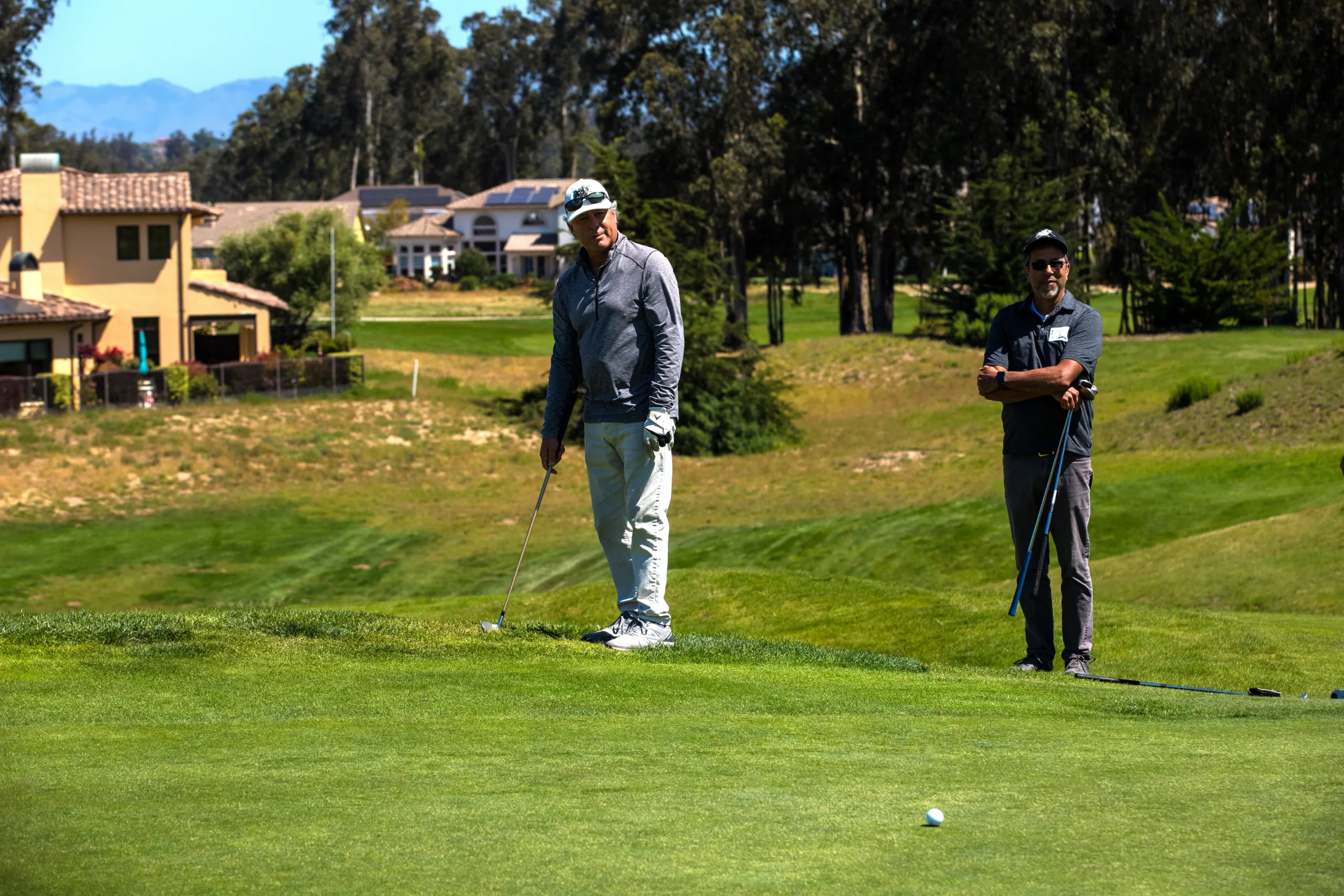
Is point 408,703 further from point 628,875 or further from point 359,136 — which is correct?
point 359,136

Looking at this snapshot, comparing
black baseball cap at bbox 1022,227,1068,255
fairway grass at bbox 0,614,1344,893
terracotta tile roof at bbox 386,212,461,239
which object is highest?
terracotta tile roof at bbox 386,212,461,239

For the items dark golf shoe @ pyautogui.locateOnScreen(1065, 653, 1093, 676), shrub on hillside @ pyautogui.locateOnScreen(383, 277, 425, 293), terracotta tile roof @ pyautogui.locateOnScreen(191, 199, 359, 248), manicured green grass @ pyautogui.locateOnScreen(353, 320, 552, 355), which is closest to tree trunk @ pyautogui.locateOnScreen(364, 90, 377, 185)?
terracotta tile roof @ pyautogui.locateOnScreen(191, 199, 359, 248)

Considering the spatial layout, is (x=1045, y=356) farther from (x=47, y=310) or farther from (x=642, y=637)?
(x=47, y=310)

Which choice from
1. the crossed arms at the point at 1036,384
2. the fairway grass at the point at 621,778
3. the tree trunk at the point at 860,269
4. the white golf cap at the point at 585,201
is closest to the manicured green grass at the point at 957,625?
the crossed arms at the point at 1036,384

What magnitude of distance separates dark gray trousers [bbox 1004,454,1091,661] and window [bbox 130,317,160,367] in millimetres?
44051

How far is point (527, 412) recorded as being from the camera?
45.5 metres

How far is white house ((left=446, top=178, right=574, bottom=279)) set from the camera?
117m

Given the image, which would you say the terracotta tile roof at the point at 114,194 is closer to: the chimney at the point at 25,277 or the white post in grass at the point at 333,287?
the chimney at the point at 25,277

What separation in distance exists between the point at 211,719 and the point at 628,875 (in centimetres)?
282

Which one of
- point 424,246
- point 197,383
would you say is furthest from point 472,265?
point 197,383

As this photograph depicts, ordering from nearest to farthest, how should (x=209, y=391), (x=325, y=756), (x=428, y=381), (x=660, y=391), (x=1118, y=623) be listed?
(x=325, y=756) → (x=660, y=391) → (x=1118, y=623) → (x=209, y=391) → (x=428, y=381)

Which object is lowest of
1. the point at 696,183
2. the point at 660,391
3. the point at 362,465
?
the point at 362,465

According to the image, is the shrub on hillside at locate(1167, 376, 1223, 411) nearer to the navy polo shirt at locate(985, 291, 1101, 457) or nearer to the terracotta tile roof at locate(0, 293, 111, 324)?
the navy polo shirt at locate(985, 291, 1101, 457)

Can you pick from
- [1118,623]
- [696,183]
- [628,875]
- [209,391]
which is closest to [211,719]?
[628,875]
